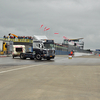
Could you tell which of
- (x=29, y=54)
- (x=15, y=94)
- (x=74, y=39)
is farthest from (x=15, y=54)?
(x=74, y=39)

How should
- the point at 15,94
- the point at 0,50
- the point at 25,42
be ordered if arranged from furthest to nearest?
the point at 25,42, the point at 0,50, the point at 15,94

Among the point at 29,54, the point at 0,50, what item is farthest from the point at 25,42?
the point at 29,54

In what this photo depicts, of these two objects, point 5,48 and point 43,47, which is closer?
point 43,47

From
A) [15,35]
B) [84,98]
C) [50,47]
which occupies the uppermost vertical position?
[15,35]

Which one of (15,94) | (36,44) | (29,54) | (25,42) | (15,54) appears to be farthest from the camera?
(25,42)

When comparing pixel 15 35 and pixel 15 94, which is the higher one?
Result: pixel 15 35

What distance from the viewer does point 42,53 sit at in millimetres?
25891

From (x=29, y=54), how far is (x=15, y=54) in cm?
619

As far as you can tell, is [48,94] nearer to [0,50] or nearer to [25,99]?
[25,99]

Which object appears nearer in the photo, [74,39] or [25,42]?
[25,42]

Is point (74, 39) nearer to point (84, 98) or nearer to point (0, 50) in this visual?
point (0, 50)

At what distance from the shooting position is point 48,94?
5180 mm

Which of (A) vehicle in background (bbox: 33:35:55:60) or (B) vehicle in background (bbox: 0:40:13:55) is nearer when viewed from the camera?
(A) vehicle in background (bbox: 33:35:55:60)

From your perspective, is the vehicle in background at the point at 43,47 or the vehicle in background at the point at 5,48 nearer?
the vehicle in background at the point at 43,47
